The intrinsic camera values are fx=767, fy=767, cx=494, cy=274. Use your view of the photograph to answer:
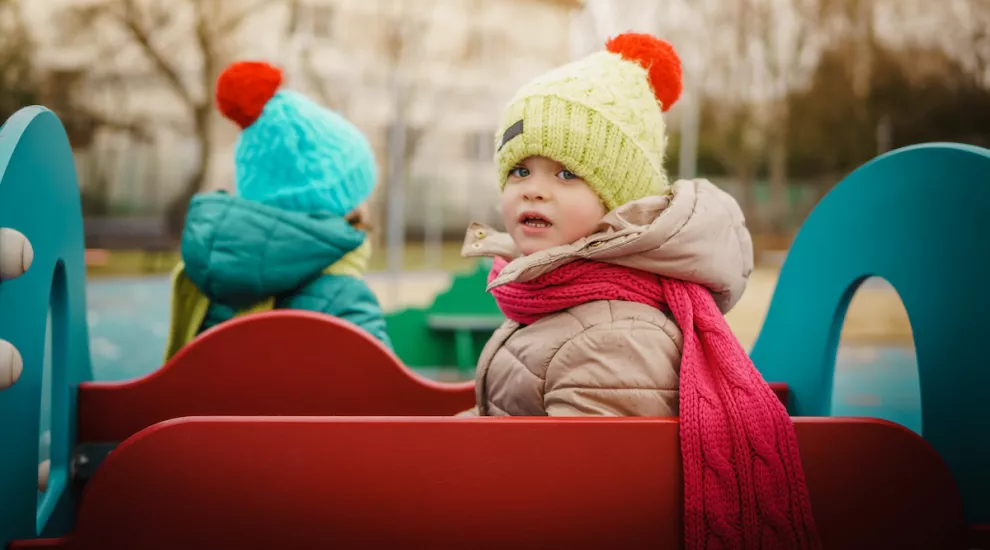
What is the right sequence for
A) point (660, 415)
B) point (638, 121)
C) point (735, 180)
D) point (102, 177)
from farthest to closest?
point (735, 180) < point (102, 177) < point (638, 121) < point (660, 415)

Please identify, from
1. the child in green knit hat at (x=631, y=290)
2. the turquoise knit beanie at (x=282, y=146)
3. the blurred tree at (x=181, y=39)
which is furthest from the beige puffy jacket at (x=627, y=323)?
the blurred tree at (x=181, y=39)

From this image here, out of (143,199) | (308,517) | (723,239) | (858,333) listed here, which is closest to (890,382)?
(858,333)

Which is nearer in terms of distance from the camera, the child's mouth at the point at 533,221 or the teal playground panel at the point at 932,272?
the teal playground panel at the point at 932,272

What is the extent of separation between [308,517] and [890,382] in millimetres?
3055

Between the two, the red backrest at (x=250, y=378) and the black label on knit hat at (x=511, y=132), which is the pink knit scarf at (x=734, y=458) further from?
the red backrest at (x=250, y=378)

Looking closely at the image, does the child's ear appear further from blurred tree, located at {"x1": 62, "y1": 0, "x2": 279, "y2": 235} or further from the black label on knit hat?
blurred tree, located at {"x1": 62, "y1": 0, "x2": 279, "y2": 235}

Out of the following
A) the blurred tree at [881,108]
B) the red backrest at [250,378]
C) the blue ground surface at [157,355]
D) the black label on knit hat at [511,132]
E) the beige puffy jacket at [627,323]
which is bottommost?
the blue ground surface at [157,355]

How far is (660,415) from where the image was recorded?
808 mm

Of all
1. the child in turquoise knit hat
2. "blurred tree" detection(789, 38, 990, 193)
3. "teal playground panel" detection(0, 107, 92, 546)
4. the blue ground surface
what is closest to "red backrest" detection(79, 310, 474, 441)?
"teal playground panel" detection(0, 107, 92, 546)

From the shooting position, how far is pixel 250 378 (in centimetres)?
113

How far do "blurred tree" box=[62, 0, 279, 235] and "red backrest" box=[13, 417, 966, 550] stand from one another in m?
3.41

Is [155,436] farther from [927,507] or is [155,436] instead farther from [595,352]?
[927,507]

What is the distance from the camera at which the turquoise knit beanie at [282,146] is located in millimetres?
1403

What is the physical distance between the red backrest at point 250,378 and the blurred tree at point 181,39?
9.56ft
